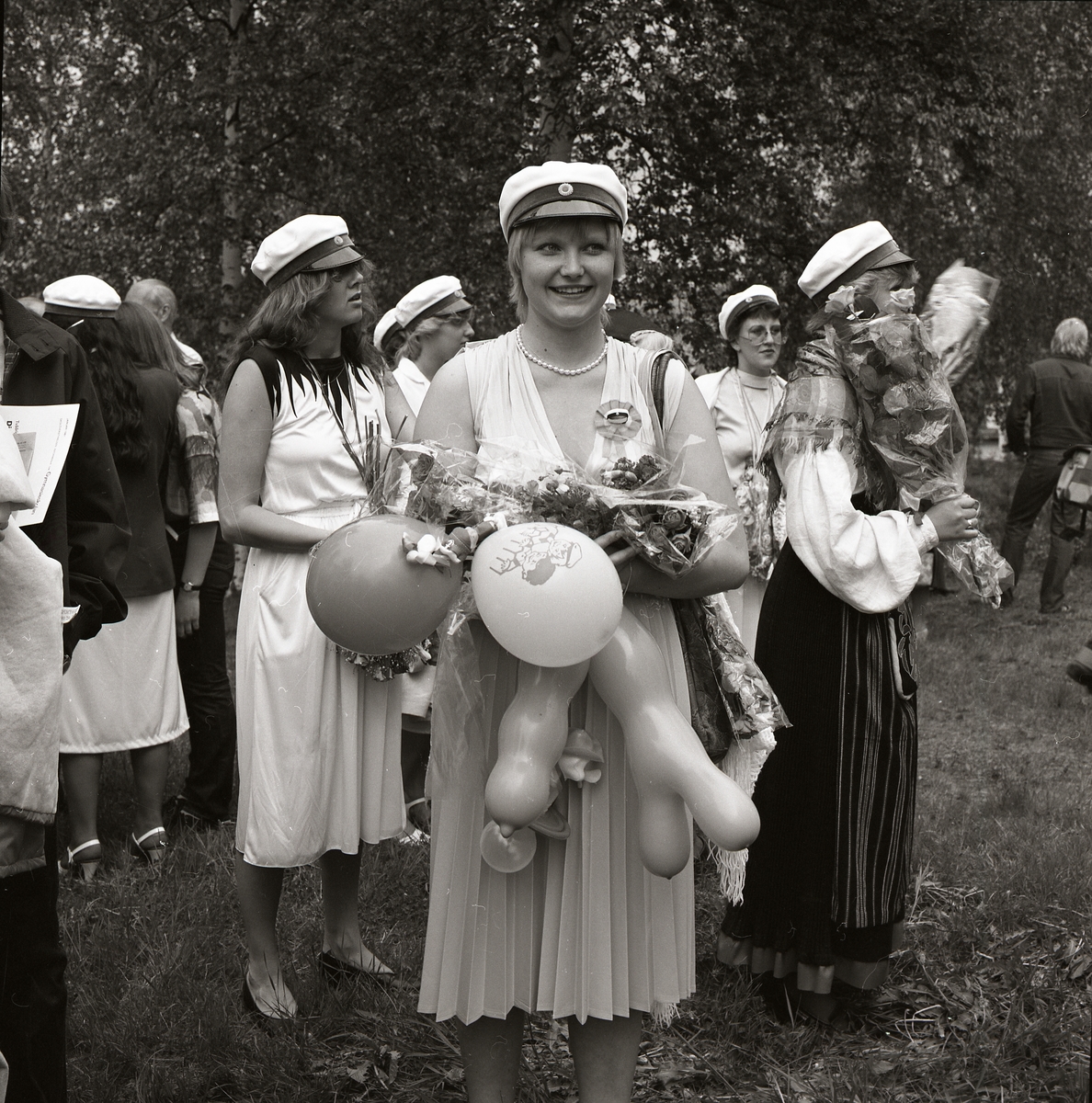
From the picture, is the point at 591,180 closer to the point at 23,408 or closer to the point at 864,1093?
the point at 23,408

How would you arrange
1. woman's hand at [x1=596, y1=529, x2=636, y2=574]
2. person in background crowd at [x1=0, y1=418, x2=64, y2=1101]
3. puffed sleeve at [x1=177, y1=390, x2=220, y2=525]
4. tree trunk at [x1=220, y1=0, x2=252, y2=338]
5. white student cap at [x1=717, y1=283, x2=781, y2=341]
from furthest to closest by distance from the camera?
tree trunk at [x1=220, y1=0, x2=252, y2=338], white student cap at [x1=717, y1=283, x2=781, y2=341], puffed sleeve at [x1=177, y1=390, x2=220, y2=525], woman's hand at [x1=596, y1=529, x2=636, y2=574], person in background crowd at [x1=0, y1=418, x2=64, y2=1101]

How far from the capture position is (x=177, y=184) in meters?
13.3

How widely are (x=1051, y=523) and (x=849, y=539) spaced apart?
857cm

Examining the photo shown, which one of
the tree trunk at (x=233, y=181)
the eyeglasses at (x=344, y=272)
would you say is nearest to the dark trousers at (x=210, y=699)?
the eyeglasses at (x=344, y=272)

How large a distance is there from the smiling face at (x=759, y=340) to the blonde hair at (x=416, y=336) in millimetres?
1399

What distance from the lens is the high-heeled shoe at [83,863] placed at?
466 cm

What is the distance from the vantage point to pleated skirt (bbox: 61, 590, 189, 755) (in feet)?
15.8

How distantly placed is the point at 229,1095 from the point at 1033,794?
3721mm

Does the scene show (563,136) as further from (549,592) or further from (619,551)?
(549,592)

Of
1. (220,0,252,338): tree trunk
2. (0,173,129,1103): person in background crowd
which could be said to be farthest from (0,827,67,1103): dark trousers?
(220,0,252,338): tree trunk

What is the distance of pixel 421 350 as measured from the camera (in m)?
6.13

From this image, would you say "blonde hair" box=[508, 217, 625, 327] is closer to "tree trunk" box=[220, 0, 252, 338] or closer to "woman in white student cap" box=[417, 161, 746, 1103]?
Result: "woman in white student cap" box=[417, 161, 746, 1103]

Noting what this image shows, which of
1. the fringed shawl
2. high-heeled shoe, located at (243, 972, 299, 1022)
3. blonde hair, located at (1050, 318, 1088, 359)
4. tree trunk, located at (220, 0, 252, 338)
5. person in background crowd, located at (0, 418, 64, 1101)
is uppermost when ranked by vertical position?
Answer: tree trunk, located at (220, 0, 252, 338)

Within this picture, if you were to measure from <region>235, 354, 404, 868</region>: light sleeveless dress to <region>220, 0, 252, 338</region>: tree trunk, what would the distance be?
1033cm
